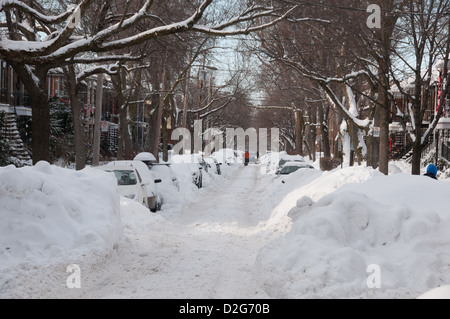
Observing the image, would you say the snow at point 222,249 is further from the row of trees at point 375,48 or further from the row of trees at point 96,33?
the row of trees at point 375,48

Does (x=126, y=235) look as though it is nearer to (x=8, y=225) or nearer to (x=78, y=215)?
(x=78, y=215)

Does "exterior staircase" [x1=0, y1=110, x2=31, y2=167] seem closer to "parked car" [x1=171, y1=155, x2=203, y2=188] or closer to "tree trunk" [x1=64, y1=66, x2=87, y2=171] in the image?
"tree trunk" [x1=64, y1=66, x2=87, y2=171]

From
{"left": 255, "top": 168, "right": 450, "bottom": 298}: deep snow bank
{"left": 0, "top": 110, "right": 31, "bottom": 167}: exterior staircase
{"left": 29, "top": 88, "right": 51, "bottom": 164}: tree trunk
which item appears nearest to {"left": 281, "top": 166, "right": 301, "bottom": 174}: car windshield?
{"left": 0, "top": 110, "right": 31, "bottom": 167}: exterior staircase

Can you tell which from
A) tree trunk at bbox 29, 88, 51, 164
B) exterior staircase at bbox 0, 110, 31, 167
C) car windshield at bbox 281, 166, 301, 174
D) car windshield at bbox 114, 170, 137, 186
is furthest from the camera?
exterior staircase at bbox 0, 110, 31, 167

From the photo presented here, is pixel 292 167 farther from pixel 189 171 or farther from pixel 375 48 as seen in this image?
pixel 375 48

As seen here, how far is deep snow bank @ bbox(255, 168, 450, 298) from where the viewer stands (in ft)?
22.8

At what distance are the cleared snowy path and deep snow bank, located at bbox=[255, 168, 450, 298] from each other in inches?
19.7

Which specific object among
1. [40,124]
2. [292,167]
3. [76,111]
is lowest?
[292,167]

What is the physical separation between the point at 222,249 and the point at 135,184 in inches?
253

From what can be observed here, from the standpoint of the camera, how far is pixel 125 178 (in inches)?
664

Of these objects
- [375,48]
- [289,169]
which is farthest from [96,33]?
[289,169]

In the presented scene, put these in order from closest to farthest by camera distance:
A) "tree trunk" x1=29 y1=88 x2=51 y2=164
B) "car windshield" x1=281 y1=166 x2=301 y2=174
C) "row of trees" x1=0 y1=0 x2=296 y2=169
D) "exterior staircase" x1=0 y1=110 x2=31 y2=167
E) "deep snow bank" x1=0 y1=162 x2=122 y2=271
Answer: "deep snow bank" x1=0 y1=162 x2=122 y2=271 < "row of trees" x1=0 y1=0 x2=296 y2=169 < "tree trunk" x1=29 y1=88 x2=51 y2=164 < "car windshield" x1=281 y1=166 x2=301 y2=174 < "exterior staircase" x1=0 y1=110 x2=31 y2=167

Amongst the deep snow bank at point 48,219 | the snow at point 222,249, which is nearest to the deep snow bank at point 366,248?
the snow at point 222,249
